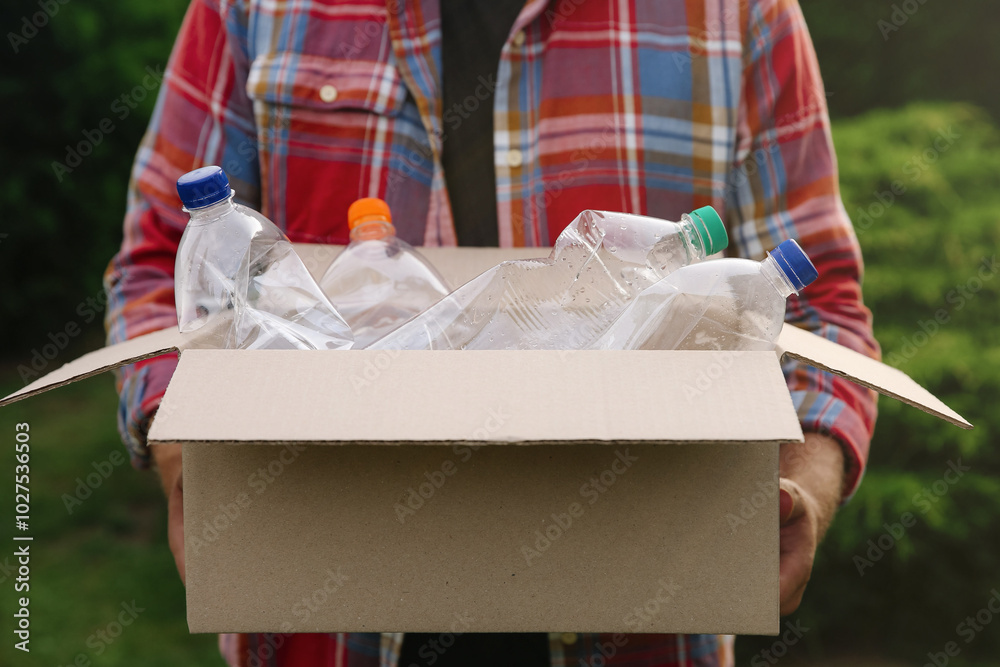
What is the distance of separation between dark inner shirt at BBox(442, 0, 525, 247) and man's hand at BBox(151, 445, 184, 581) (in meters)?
0.62

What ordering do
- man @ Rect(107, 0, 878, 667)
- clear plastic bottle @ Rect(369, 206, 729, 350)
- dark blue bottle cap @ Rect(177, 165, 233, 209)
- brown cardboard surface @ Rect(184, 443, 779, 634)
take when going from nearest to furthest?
1. brown cardboard surface @ Rect(184, 443, 779, 634)
2. dark blue bottle cap @ Rect(177, 165, 233, 209)
3. clear plastic bottle @ Rect(369, 206, 729, 350)
4. man @ Rect(107, 0, 878, 667)

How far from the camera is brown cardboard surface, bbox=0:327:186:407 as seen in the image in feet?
3.03

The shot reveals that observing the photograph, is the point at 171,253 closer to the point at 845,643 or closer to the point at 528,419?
the point at 528,419

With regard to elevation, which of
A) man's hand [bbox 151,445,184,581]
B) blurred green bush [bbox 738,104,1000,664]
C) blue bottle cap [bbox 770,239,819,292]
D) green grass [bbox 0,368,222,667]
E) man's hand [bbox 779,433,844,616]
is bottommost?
green grass [bbox 0,368,222,667]

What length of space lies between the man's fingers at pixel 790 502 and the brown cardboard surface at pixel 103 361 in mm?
806

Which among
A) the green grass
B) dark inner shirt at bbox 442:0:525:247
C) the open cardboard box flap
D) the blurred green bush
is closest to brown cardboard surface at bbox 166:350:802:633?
the open cardboard box flap

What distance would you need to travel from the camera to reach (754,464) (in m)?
0.88

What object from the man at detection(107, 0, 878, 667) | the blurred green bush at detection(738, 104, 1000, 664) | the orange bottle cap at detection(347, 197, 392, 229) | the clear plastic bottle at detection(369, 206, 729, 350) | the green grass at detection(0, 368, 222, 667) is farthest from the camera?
the green grass at detection(0, 368, 222, 667)

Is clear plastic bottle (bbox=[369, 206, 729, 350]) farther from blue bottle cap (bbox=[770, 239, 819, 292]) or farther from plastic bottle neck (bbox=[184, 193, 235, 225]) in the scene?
plastic bottle neck (bbox=[184, 193, 235, 225])

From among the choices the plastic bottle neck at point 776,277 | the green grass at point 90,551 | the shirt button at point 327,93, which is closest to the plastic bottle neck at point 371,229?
the shirt button at point 327,93

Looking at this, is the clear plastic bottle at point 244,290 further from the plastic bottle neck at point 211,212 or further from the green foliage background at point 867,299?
the green foliage background at point 867,299

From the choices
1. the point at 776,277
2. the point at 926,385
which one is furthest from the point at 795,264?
the point at 926,385

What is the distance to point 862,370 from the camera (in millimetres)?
966

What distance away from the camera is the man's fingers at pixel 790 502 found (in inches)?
44.3
